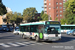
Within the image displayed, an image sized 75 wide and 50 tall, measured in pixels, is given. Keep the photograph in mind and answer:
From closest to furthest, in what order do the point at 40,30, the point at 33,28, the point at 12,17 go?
the point at 40,30 < the point at 33,28 < the point at 12,17

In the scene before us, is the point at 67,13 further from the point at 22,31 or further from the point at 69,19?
the point at 22,31

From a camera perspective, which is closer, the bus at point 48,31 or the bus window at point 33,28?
the bus at point 48,31

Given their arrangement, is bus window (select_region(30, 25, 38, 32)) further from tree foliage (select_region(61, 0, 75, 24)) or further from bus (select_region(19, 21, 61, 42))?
tree foliage (select_region(61, 0, 75, 24))

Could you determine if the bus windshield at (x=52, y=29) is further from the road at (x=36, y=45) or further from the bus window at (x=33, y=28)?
the bus window at (x=33, y=28)

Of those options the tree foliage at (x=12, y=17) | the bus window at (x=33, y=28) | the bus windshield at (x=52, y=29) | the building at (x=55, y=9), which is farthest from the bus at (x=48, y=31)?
the building at (x=55, y=9)

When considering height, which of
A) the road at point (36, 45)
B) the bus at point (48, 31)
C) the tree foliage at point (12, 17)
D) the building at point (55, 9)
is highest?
the building at point (55, 9)

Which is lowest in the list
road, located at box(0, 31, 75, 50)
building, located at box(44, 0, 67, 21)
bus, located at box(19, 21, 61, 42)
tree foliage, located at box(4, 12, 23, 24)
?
road, located at box(0, 31, 75, 50)

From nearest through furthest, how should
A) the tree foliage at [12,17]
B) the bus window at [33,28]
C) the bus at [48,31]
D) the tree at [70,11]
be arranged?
the bus at [48,31], the bus window at [33,28], the tree at [70,11], the tree foliage at [12,17]

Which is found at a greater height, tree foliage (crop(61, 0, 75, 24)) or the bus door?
tree foliage (crop(61, 0, 75, 24))

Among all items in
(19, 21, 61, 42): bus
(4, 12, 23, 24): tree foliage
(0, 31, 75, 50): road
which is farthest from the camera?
(4, 12, 23, 24): tree foliage

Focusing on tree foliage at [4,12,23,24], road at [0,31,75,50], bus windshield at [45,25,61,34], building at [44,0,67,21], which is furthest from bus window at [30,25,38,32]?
building at [44,0,67,21]

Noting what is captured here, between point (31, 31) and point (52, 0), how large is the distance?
7356cm

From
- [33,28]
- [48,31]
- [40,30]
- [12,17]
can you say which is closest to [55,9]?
[12,17]

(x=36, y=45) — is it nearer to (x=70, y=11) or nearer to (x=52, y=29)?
(x=52, y=29)
